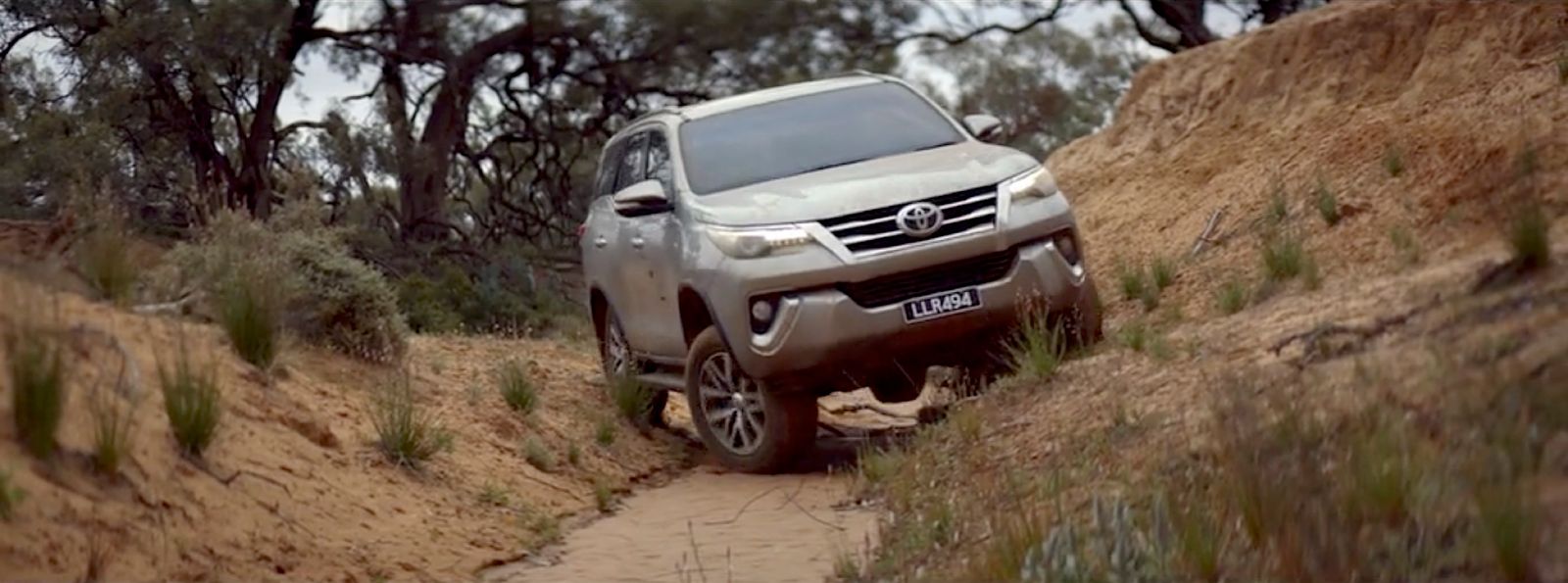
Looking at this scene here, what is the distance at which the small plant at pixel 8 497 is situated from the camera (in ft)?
19.5

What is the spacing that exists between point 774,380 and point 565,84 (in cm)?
1769

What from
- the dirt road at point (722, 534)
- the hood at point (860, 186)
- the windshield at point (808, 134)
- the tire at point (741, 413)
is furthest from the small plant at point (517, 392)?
the hood at point (860, 186)

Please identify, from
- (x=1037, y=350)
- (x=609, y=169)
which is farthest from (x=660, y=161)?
(x=1037, y=350)

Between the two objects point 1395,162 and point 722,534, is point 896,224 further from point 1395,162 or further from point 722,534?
point 1395,162

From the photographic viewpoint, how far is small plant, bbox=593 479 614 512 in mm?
9492

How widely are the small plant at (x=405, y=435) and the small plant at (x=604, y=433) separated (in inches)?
69.3

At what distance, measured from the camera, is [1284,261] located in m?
10.7

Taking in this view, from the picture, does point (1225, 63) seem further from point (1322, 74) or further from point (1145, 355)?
point (1145, 355)

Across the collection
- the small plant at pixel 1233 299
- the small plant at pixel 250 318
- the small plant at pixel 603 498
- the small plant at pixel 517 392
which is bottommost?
the small plant at pixel 603 498

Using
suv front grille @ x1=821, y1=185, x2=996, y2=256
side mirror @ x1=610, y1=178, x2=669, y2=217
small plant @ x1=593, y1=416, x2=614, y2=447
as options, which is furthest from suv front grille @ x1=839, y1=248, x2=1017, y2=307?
small plant @ x1=593, y1=416, x2=614, y2=447

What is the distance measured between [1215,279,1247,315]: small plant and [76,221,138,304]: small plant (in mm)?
5368

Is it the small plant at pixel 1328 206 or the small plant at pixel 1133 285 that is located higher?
the small plant at pixel 1328 206

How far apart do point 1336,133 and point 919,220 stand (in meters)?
5.99

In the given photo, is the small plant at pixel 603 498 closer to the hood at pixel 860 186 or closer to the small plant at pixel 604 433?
the small plant at pixel 604 433
